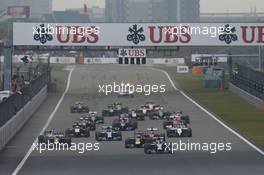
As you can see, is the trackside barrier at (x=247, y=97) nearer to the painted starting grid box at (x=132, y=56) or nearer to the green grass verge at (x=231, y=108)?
the green grass verge at (x=231, y=108)

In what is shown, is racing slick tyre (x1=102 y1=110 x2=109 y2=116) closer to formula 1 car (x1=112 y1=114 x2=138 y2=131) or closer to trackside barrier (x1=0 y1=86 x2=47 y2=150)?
trackside barrier (x1=0 y1=86 x2=47 y2=150)

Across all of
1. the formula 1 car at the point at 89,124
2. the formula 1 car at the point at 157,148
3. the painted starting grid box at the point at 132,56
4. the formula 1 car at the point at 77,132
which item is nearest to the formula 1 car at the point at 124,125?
the formula 1 car at the point at 89,124

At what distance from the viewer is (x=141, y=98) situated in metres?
102

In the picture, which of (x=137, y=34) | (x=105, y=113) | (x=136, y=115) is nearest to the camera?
(x=136, y=115)

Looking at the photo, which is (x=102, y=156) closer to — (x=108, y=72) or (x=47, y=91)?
(x=47, y=91)

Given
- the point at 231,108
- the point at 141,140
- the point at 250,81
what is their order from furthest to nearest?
the point at 250,81 → the point at 231,108 → the point at 141,140

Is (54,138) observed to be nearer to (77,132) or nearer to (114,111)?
(77,132)

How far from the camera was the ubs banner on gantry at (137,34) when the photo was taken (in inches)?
3034

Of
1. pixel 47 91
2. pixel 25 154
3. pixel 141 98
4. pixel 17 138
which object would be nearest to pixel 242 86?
pixel 141 98

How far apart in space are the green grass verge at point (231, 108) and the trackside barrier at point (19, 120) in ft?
49.6

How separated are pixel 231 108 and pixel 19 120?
2464 cm

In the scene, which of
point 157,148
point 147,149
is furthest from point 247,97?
point 147,149

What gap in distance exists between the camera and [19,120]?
6981 centimetres

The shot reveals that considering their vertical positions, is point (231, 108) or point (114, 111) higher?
point (114, 111)
